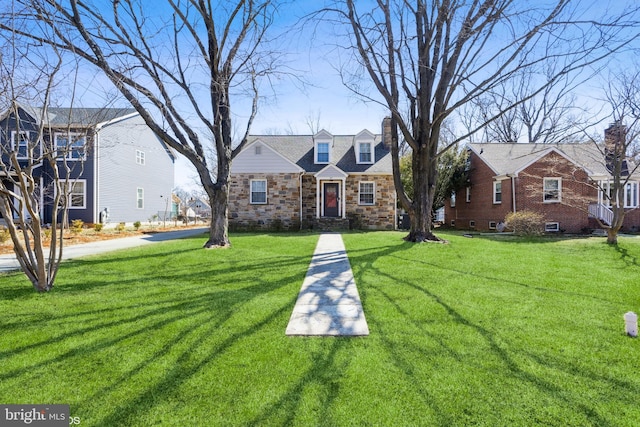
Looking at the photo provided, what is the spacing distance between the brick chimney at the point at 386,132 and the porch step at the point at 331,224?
5.56m

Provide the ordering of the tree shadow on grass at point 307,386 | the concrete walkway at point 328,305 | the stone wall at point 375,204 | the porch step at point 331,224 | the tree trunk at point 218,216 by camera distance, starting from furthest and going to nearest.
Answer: the stone wall at point 375,204
the porch step at point 331,224
the tree trunk at point 218,216
the concrete walkway at point 328,305
the tree shadow on grass at point 307,386

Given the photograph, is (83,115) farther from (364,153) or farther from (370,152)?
(370,152)

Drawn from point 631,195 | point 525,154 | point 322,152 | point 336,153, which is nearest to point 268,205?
point 322,152

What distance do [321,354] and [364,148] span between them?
1571 centimetres

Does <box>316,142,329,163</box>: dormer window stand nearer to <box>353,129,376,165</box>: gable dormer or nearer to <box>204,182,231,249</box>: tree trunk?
<box>353,129,376,165</box>: gable dormer

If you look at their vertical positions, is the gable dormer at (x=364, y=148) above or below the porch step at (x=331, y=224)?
above

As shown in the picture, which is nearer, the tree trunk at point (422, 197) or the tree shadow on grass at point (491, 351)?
the tree shadow on grass at point (491, 351)

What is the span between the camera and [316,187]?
56.7 ft

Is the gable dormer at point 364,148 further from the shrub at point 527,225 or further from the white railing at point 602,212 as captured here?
the white railing at point 602,212

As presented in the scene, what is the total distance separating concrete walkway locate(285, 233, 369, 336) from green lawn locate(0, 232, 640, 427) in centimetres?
18

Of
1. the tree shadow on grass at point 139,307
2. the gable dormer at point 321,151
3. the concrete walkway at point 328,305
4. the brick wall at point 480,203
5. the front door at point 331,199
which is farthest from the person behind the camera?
the gable dormer at point 321,151

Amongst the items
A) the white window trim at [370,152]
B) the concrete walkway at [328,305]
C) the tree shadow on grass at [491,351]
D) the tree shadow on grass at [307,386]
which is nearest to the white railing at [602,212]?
the white window trim at [370,152]

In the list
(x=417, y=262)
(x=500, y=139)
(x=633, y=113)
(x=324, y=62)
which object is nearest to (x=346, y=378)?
(x=417, y=262)

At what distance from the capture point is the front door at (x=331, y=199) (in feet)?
57.4
